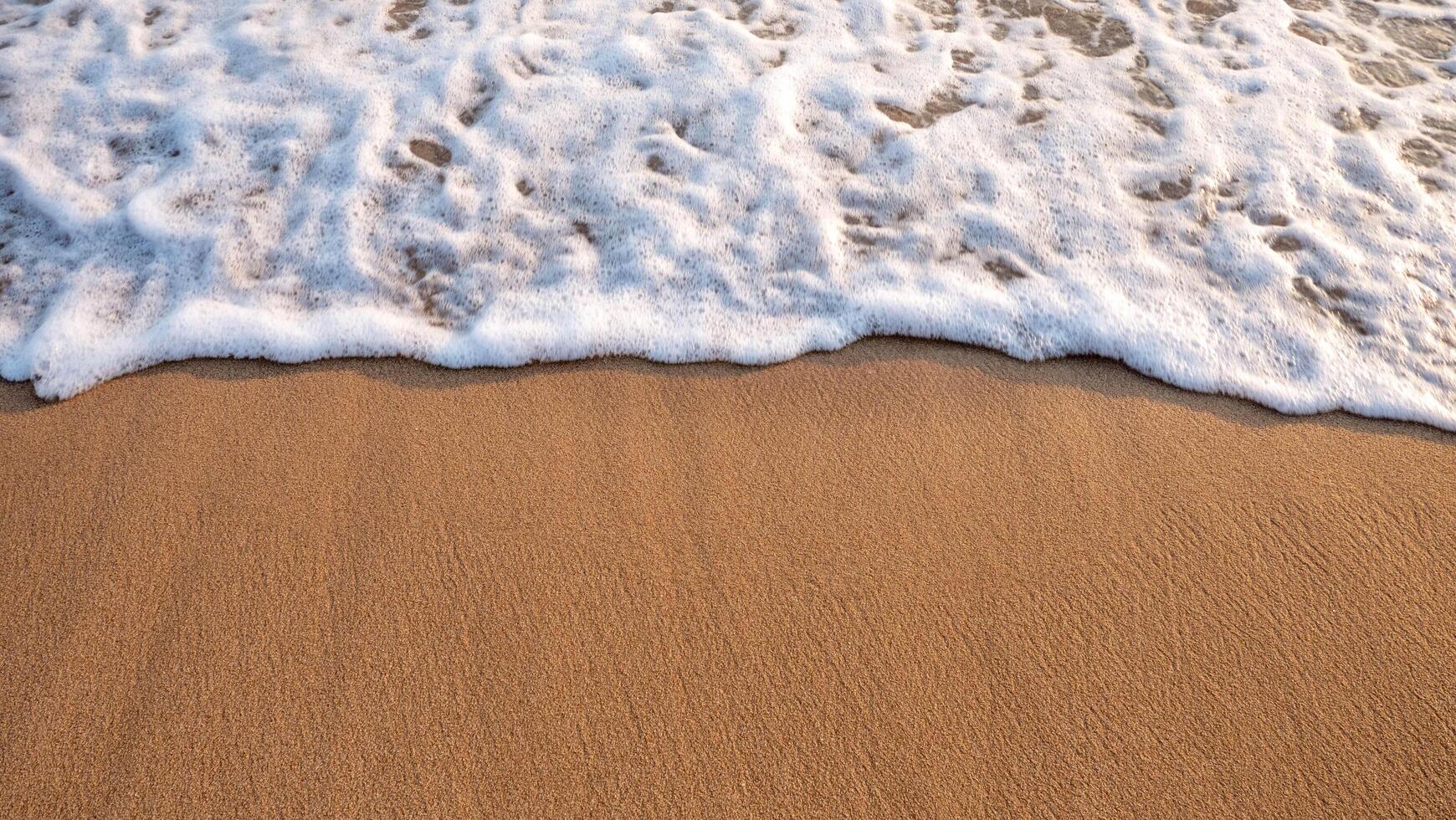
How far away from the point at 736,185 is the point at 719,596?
4.39 ft

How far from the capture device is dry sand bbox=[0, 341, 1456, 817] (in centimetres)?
140

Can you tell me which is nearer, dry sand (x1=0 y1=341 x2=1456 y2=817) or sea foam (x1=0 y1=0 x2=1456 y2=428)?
dry sand (x1=0 y1=341 x2=1456 y2=817)

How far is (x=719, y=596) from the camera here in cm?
163

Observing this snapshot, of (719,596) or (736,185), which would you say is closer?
(719,596)

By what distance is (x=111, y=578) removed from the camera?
64.6 inches

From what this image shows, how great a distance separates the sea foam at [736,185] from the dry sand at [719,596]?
0.54ft

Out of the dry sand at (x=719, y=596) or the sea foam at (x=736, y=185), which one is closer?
the dry sand at (x=719, y=596)

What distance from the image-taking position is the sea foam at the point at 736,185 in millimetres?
Result: 2156

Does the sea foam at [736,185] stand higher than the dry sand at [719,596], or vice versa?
the sea foam at [736,185]

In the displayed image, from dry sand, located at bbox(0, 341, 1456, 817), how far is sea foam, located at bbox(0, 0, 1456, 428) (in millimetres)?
164

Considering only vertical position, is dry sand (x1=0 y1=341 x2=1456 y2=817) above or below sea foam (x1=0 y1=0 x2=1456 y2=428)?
below

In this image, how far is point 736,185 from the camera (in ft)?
8.34

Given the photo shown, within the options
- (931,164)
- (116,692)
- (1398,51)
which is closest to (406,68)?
(931,164)

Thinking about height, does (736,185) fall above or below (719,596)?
above
